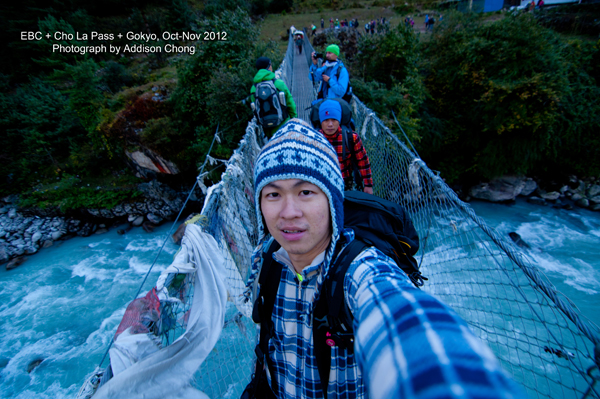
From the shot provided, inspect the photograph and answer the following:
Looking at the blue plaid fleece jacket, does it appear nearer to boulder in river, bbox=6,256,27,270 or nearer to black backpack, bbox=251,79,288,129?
black backpack, bbox=251,79,288,129

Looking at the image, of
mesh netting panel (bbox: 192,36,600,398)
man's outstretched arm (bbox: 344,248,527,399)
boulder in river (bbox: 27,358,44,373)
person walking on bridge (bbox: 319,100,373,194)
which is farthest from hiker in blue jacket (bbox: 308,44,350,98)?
boulder in river (bbox: 27,358,44,373)

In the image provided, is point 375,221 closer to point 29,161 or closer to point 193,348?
point 193,348

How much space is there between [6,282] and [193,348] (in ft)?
37.4

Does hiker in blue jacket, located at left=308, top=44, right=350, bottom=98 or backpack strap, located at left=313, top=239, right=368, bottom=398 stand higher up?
hiker in blue jacket, located at left=308, top=44, right=350, bottom=98

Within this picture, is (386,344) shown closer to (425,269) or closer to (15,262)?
(425,269)

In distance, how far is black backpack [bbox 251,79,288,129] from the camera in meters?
3.64

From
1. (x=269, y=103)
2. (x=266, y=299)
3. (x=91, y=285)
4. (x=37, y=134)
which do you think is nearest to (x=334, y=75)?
(x=269, y=103)

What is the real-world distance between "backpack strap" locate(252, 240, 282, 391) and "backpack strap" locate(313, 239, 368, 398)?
22 cm

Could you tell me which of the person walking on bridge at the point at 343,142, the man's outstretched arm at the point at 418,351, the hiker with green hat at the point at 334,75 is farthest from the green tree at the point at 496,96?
the man's outstretched arm at the point at 418,351

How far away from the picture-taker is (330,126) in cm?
262

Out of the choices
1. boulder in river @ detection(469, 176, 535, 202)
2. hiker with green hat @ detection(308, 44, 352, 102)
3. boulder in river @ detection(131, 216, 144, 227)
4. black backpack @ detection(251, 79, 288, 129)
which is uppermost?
hiker with green hat @ detection(308, 44, 352, 102)

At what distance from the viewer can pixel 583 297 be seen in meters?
5.34

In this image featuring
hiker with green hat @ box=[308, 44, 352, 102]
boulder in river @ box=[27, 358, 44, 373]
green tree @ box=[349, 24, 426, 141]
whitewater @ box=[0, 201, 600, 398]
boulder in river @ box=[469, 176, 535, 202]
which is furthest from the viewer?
boulder in river @ box=[469, 176, 535, 202]

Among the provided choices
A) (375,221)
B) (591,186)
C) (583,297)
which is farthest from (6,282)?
(591,186)
